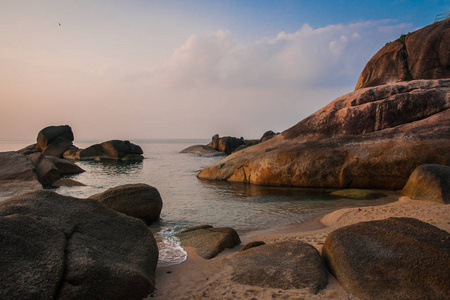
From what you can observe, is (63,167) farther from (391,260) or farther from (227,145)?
(227,145)

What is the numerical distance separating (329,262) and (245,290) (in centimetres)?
127

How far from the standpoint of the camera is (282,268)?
154 inches

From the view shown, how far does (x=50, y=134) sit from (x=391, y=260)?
138 feet

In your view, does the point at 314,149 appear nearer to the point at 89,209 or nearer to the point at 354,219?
the point at 354,219

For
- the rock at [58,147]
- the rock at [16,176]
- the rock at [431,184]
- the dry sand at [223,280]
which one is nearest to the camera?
the dry sand at [223,280]

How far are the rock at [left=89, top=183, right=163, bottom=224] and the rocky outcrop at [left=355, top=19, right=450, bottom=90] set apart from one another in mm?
16917

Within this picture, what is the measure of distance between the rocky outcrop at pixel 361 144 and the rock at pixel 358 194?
78cm

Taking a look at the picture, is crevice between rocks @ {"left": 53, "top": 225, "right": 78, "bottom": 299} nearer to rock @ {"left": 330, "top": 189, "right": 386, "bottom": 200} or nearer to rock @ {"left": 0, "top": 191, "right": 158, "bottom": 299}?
rock @ {"left": 0, "top": 191, "right": 158, "bottom": 299}

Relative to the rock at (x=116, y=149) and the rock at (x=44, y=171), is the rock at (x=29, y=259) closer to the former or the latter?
the rock at (x=44, y=171)

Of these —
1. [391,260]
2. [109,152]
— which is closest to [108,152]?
[109,152]

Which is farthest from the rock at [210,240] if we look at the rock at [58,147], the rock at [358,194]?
the rock at [58,147]

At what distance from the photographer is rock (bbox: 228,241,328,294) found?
3.67 m

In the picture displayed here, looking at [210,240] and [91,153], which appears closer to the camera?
[210,240]

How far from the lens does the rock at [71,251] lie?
109 inches
